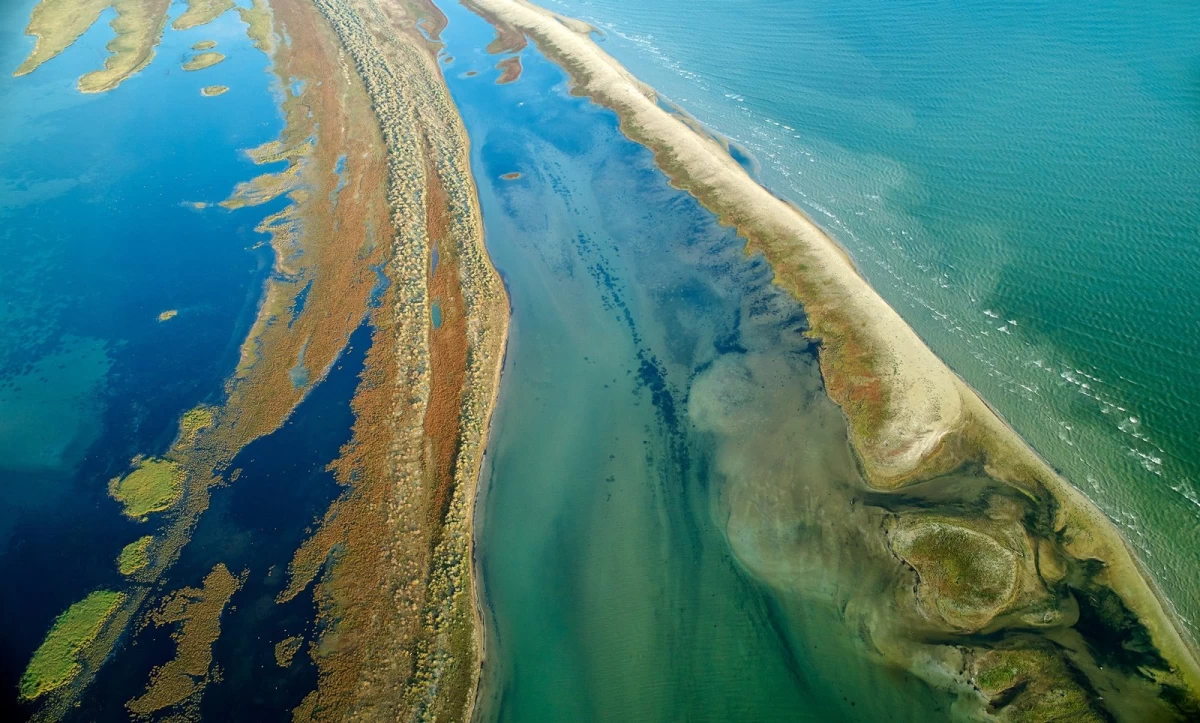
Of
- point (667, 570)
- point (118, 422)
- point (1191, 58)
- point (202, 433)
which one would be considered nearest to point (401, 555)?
point (667, 570)

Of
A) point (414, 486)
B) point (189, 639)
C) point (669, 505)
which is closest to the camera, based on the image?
point (189, 639)

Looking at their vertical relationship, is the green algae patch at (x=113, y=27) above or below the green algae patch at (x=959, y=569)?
above

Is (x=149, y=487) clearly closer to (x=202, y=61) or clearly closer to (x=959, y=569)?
(x=959, y=569)

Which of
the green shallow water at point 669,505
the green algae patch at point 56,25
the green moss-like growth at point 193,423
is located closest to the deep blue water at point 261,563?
the green moss-like growth at point 193,423

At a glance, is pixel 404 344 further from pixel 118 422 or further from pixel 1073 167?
pixel 1073 167

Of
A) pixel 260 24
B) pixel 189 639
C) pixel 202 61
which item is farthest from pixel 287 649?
pixel 260 24

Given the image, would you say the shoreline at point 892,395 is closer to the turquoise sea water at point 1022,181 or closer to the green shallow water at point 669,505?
the turquoise sea water at point 1022,181

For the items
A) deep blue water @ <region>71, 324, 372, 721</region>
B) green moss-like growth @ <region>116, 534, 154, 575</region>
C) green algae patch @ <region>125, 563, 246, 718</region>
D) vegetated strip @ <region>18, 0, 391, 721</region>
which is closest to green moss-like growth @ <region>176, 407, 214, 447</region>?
vegetated strip @ <region>18, 0, 391, 721</region>
